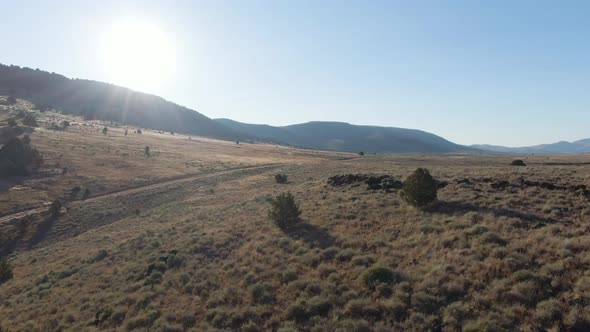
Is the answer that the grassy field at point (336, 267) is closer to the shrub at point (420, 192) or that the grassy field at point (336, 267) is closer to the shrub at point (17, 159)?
the shrub at point (420, 192)

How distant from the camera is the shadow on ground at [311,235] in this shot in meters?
19.8

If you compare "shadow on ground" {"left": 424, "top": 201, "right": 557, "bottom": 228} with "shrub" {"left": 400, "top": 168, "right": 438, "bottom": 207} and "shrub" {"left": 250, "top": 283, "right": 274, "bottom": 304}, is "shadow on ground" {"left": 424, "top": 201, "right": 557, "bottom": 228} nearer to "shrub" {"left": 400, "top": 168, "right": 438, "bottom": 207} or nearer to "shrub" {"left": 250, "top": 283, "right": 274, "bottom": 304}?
"shrub" {"left": 400, "top": 168, "right": 438, "bottom": 207}

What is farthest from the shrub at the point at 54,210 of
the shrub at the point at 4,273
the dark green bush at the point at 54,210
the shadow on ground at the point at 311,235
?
the shadow on ground at the point at 311,235

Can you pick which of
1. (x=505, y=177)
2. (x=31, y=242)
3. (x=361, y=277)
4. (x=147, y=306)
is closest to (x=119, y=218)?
(x=31, y=242)

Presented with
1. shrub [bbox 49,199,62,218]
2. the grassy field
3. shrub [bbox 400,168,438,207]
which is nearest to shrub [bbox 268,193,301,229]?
the grassy field

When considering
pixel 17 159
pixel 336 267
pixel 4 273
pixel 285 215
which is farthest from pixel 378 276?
pixel 17 159

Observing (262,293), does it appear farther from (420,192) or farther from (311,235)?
(420,192)

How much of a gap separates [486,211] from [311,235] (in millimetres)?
9635

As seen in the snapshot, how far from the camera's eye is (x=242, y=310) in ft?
47.0

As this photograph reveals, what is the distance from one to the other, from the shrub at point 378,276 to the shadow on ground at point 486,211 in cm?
729

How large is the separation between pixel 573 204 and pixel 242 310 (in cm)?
1792

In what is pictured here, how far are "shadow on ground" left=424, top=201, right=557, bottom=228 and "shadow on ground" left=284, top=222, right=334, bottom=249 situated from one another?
636 cm

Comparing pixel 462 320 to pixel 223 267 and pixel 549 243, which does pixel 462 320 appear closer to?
pixel 549 243

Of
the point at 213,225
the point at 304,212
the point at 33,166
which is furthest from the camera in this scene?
the point at 33,166
